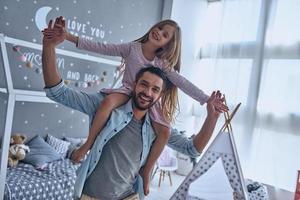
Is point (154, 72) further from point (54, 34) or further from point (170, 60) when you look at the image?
point (54, 34)

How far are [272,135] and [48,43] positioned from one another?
3229 mm

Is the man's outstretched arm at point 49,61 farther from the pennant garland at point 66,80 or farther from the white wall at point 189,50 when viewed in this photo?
the white wall at point 189,50

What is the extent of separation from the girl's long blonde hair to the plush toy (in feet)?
6.76

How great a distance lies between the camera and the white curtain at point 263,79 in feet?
11.3

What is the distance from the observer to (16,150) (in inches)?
108

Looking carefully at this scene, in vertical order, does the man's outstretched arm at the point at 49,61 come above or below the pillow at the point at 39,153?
above

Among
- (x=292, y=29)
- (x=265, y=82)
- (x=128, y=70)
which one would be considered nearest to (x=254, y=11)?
(x=292, y=29)

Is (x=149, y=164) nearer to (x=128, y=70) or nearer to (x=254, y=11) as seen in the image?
(x=128, y=70)

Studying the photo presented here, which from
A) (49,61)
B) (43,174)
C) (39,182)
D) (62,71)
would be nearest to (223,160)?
(49,61)

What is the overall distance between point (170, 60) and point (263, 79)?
2.95 metres

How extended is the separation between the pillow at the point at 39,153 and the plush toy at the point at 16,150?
7cm

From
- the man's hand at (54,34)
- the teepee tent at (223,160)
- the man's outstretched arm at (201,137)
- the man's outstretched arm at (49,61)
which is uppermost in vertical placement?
the man's hand at (54,34)

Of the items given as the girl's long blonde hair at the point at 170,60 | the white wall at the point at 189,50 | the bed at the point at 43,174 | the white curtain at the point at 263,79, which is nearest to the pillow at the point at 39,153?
the bed at the point at 43,174

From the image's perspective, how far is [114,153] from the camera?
97cm
